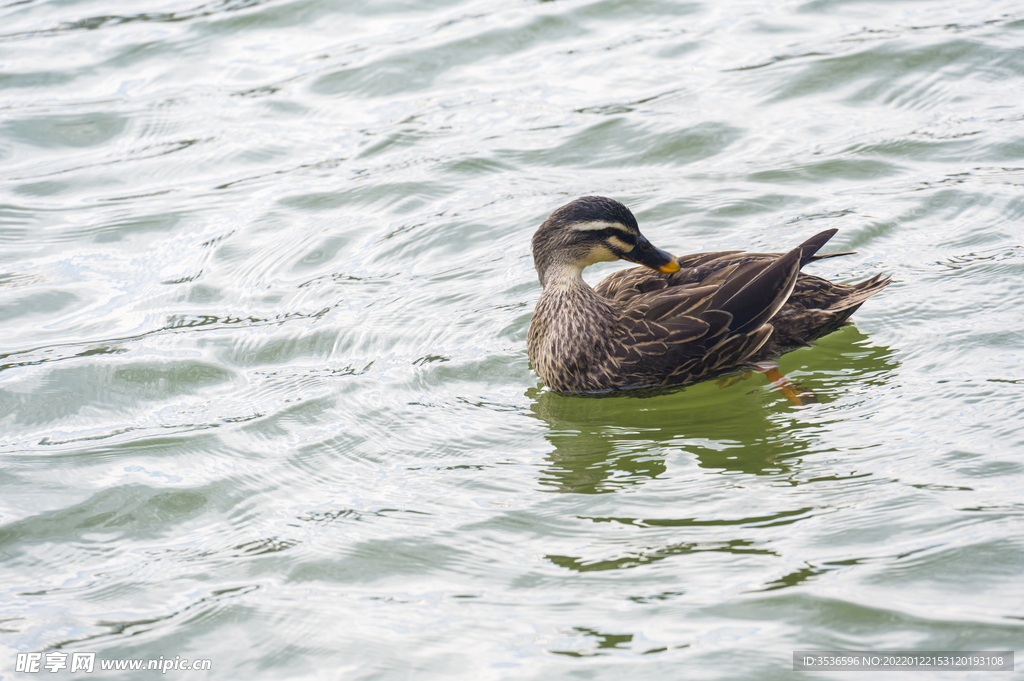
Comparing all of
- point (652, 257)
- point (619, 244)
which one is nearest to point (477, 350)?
point (619, 244)

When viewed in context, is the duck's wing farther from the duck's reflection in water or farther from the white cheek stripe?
the white cheek stripe

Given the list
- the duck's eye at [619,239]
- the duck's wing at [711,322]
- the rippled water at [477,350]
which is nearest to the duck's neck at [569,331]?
the duck's wing at [711,322]

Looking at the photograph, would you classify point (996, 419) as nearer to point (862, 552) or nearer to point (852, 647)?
point (862, 552)

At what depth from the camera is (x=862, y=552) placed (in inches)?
213

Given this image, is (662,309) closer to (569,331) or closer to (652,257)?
(652,257)

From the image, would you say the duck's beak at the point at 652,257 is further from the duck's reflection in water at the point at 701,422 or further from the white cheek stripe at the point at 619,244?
the duck's reflection in water at the point at 701,422

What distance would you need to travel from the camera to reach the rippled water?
17.5ft

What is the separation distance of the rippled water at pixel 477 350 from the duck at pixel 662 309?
0.24m

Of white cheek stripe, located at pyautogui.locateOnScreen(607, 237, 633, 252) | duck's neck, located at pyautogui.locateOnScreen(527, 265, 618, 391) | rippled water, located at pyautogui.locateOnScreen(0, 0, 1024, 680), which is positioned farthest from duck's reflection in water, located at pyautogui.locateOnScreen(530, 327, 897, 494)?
white cheek stripe, located at pyautogui.locateOnScreen(607, 237, 633, 252)

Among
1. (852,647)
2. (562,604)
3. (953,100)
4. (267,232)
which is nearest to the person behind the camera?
(852,647)

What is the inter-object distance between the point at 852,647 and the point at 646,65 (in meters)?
8.83

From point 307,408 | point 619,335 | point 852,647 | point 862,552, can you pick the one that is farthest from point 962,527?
point 307,408

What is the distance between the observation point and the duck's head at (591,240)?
743cm

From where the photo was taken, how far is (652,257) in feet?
24.6
